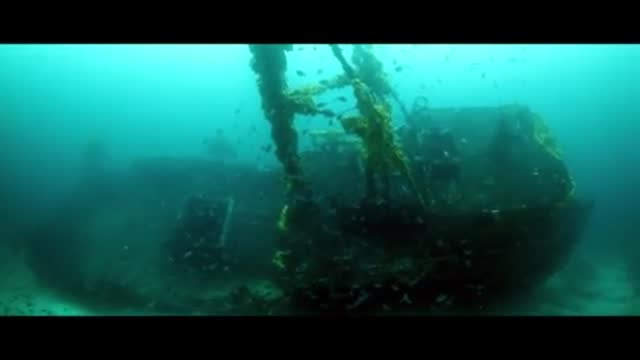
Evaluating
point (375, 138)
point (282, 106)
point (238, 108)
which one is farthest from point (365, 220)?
point (238, 108)

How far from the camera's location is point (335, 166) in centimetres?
1323

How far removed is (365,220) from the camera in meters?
11.6

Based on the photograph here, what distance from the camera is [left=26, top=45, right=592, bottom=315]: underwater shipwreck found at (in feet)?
36.2

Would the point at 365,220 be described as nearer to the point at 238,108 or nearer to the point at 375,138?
the point at 375,138

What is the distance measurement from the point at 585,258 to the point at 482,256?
1747 centimetres

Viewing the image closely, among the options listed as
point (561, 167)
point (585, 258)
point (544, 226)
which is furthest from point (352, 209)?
point (585, 258)

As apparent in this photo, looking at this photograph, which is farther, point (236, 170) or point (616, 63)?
point (616, 63)

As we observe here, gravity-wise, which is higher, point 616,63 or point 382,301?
point 616,63

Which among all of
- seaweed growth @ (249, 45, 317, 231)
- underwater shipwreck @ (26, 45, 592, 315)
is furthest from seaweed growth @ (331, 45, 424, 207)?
seaweed growth @ (249, 45, 317, 231)

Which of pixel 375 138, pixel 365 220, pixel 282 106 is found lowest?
pixel 365 220
